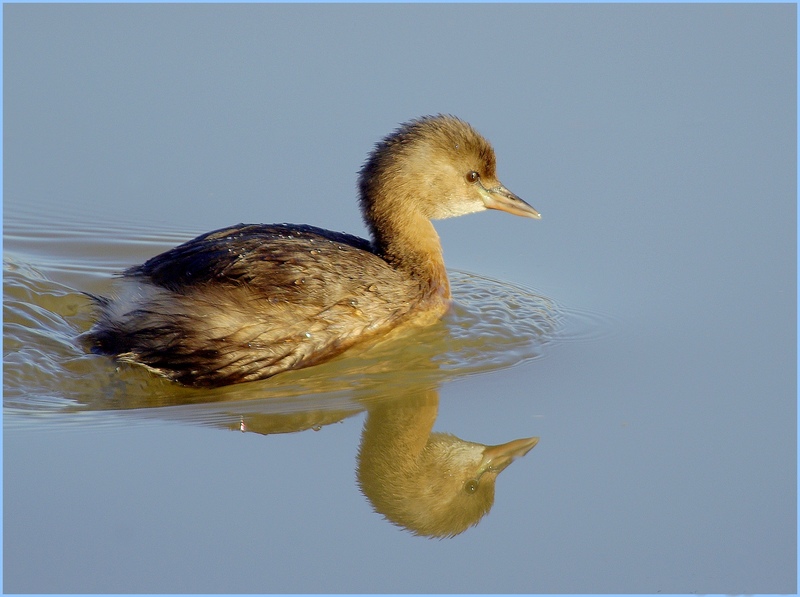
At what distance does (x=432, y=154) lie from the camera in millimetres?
7488

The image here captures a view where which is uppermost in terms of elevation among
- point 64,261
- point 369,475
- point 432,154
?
point 432,154

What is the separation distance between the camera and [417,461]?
6.03 m

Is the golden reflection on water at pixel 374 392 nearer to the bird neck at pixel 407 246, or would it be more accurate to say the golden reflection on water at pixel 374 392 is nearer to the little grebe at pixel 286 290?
the little grebe at pixel 286 290

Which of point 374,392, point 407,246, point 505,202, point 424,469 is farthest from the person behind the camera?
point 505,202

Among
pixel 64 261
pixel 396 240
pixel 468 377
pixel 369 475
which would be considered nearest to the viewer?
pixel 369 475

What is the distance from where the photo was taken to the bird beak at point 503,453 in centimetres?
592

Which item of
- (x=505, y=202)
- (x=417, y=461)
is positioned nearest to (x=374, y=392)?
(x=417, y=461)

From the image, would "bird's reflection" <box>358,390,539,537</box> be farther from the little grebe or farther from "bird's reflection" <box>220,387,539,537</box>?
the little grebe

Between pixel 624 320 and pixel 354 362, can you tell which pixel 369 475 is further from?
pixel 624 320

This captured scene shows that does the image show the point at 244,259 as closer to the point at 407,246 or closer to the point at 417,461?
the point at 407,246

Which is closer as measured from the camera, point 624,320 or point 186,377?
point 186,377

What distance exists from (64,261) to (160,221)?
75 cm

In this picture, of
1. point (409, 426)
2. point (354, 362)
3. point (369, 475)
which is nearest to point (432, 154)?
point (354, 362)

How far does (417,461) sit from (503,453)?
0.44 m
